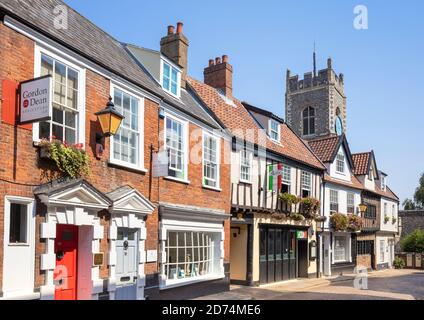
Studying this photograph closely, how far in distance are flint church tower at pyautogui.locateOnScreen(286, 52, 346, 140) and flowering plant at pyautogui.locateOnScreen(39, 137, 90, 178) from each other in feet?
148

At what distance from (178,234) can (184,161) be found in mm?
2328

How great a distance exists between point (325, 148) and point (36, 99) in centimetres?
2348

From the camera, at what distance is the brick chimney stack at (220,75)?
22.5m

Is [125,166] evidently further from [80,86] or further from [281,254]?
[281,254]

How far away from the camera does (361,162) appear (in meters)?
35.2

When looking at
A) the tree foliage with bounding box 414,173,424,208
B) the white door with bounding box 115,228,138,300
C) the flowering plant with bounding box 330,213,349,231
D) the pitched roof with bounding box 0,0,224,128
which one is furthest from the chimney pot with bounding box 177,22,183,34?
the tree foliage with bounding box 414,173,424,208

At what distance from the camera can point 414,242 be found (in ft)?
134

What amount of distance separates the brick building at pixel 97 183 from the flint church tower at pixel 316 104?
39160 millimetres

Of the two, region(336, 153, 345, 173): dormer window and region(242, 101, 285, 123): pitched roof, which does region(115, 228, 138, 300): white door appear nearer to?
region(242, 101, 285, 123): pitched roof

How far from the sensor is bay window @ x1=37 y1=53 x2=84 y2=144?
9789mm

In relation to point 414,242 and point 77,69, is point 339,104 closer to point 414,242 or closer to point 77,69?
point 414,242

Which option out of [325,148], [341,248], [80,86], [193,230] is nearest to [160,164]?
[193,230]

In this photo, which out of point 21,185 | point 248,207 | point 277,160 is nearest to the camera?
point 21,185
